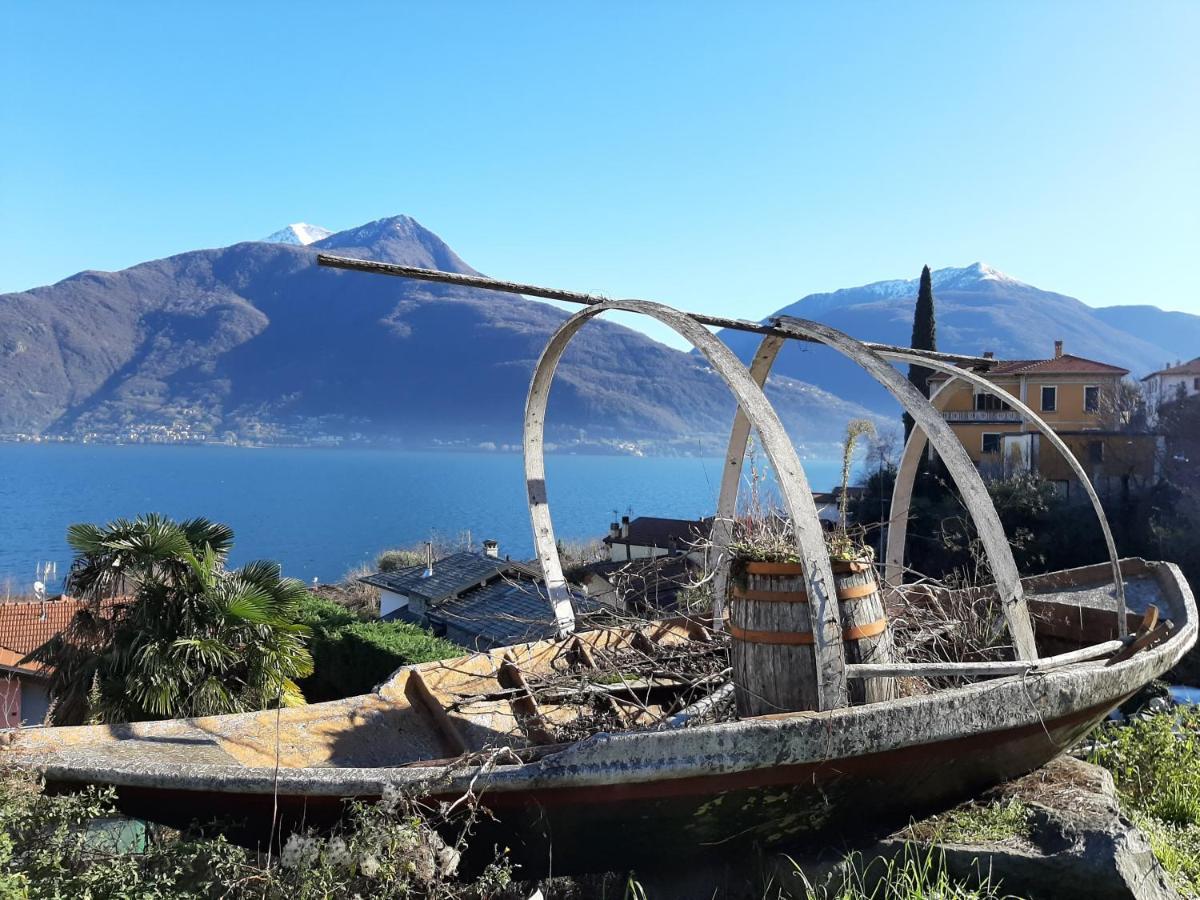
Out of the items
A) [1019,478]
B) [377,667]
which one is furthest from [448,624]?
[1019,478]

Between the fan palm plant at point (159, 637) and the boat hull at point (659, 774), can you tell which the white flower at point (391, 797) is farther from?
the fan palm plant at point (159, 637)

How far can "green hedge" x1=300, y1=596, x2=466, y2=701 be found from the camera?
14277 mm

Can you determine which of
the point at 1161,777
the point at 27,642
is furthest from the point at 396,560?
the point at 1161,777

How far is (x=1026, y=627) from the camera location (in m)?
4.72

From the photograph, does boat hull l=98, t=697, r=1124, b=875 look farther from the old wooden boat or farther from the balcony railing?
the balcony railing

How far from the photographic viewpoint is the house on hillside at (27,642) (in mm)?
19547

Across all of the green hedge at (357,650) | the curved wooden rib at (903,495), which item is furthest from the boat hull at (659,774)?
the green hedge at (357,650)

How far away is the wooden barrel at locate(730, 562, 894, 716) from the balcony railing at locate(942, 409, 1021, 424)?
37.1m

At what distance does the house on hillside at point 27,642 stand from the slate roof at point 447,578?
309 inches

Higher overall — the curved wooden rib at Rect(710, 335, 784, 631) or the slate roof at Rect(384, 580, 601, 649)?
the curved wooden rib at Rect(710, 335, 784, 631)

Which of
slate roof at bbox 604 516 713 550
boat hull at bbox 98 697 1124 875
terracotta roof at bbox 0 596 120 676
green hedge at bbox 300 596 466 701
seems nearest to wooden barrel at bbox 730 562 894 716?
boat hull at bbox 98 697 1124 875

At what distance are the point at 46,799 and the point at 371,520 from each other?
125164 mm

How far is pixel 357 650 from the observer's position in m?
15.7

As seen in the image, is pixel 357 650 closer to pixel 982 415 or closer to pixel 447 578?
pixel 447 578
